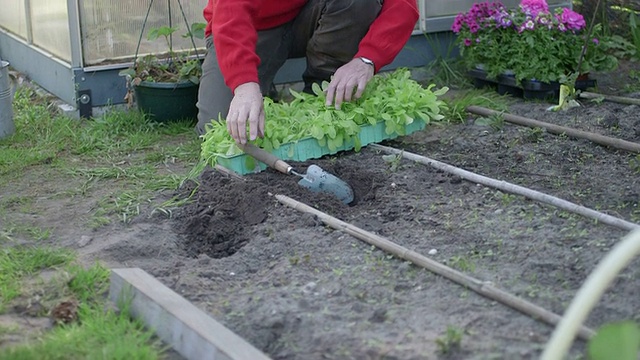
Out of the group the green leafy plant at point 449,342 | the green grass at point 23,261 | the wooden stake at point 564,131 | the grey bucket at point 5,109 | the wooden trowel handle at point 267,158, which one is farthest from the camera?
the grey bucket at point 5,109

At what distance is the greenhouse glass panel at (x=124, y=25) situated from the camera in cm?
530

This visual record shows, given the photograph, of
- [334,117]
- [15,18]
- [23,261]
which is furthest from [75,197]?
[15,18]

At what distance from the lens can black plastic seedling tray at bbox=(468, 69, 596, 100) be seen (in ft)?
17.8

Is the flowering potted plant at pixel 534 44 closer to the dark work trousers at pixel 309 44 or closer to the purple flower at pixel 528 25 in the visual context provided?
the purple flower at pixel 528 25

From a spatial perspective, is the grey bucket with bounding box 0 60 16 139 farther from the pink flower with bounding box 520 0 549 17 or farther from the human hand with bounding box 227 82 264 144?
the pink flower with bounding box 520 0 549 17

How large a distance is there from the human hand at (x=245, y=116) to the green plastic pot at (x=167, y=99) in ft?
3.88

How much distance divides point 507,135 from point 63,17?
2589 mm

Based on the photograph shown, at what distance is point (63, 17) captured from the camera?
5.36 meters

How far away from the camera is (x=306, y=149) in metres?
4.32

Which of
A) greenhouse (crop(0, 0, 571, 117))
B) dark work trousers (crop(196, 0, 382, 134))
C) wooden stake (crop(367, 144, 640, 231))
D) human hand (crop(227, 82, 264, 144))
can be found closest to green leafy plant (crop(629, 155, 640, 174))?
wooden stake (crop(367, 144, 640, 231))

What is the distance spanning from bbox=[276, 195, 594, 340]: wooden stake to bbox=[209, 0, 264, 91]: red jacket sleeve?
721 mm

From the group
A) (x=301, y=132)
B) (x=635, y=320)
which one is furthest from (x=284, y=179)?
(x=635, y=320)

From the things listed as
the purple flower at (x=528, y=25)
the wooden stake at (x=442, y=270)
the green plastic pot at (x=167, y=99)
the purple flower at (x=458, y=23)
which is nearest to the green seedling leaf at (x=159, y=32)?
the green plastic pot at (x=167, y=99)

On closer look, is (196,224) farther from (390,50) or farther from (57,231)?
(390,50)
